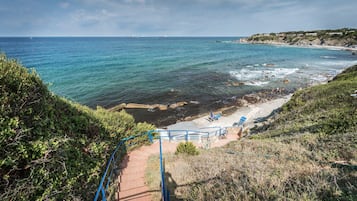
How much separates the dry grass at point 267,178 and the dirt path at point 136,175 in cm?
47

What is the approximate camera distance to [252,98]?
23.5 m

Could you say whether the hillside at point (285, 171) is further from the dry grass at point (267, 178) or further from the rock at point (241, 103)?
the rock at point (241, 103)

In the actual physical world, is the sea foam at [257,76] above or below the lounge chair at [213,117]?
above

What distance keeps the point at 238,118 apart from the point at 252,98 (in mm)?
6937

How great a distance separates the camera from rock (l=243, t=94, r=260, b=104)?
74.2 ft

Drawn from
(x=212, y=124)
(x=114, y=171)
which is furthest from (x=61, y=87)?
(x=114, y=171)

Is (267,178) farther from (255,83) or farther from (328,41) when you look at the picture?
(328,41)

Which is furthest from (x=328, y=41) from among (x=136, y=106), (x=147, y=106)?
(x=136, y=106)

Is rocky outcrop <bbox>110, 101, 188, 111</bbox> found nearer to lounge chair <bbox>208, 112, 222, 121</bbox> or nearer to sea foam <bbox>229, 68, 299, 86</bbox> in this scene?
lounge chair <bbox>208, 112, 222, 121</bbox>

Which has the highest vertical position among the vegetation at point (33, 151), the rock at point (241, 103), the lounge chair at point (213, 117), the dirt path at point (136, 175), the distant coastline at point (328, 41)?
the distant coastline at point (328, 41)

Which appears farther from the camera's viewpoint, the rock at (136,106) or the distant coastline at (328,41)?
the distant coastline at (328,41)

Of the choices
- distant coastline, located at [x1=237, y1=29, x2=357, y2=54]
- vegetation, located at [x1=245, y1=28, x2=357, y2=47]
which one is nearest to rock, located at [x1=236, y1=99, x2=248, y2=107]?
distant coastline, located at [x1=237, y1=29, x2=357, y2=54]

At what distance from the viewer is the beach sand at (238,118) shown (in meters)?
16.5

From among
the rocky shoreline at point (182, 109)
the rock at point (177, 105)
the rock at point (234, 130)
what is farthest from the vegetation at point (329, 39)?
the rock at point (234, 130)
